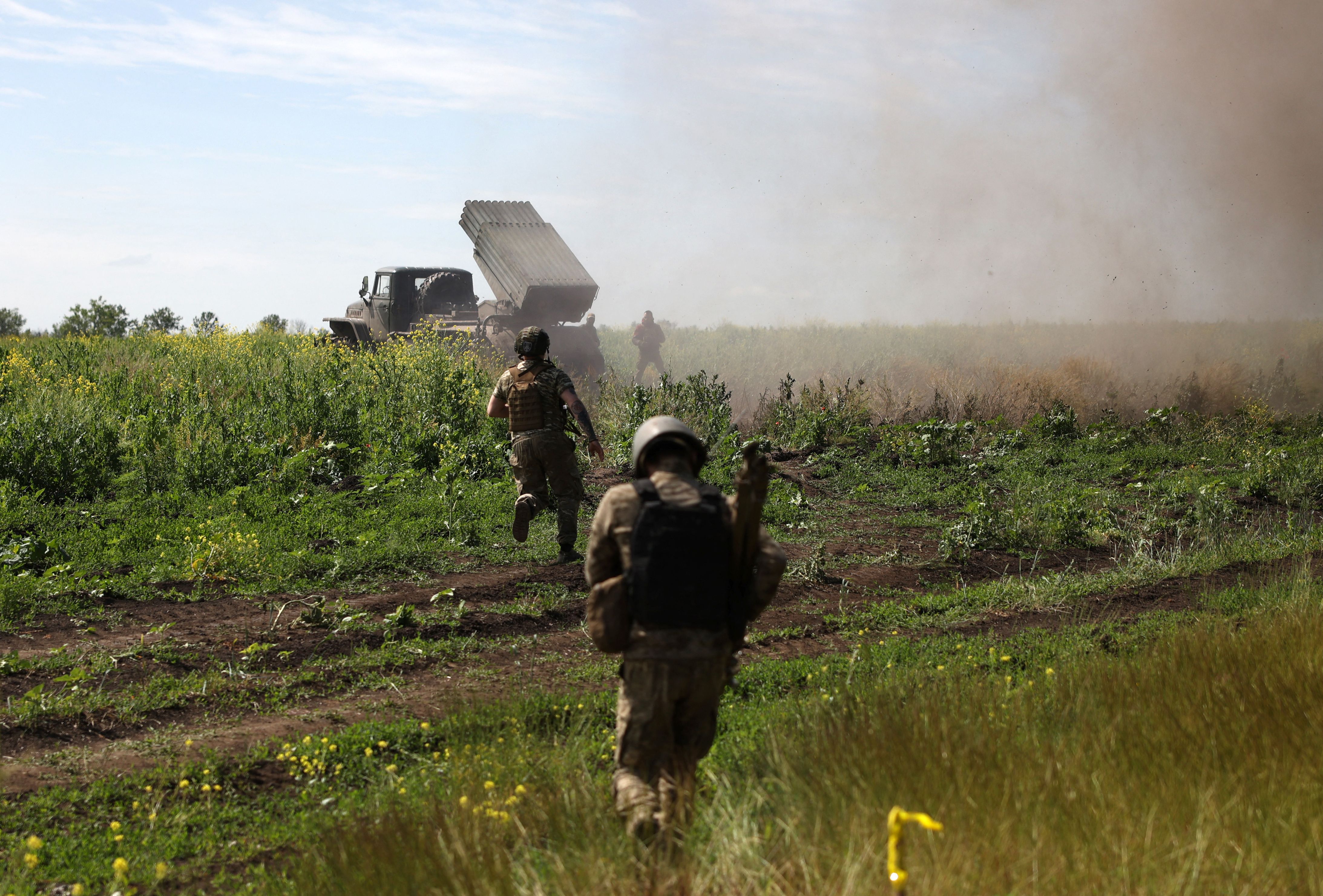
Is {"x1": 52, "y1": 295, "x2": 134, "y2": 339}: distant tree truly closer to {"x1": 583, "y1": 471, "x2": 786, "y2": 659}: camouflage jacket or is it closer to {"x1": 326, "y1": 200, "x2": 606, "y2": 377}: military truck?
{"x1": 326, "y1": 200, "x2": 606, "y2": 377}: military truck

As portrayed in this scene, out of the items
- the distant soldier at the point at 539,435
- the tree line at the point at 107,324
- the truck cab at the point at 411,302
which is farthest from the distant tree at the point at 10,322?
the distant soldier at the point at 539,435

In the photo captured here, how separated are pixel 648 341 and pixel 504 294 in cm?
557

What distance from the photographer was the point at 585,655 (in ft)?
21.4

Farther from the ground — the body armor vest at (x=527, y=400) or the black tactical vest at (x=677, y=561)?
the body armor vest at (x=527, y=400)

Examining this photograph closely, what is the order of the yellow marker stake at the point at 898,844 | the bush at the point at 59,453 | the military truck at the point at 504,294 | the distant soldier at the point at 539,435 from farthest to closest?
1. the military truck at the point at 504,294
2. the bush at the point at 59,453
3. the distant soldier at the point at 539,435
4. the yellow marker stake at the point at 898,844

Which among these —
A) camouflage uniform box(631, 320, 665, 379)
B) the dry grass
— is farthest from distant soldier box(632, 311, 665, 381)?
the dry grass

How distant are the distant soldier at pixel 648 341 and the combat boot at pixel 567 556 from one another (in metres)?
16.6

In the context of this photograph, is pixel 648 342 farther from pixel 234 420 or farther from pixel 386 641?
pixel 386 641

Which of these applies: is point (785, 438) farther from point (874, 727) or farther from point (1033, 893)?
point (1033, 893)

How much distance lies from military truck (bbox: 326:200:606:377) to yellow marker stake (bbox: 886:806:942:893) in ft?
58.7

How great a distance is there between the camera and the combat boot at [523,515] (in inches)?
337

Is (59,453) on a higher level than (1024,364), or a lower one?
lower

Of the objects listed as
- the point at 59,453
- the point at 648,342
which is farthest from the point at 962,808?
the point at 648,342

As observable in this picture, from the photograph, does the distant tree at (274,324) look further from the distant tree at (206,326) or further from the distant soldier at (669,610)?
the distant soldier at (669,610)
